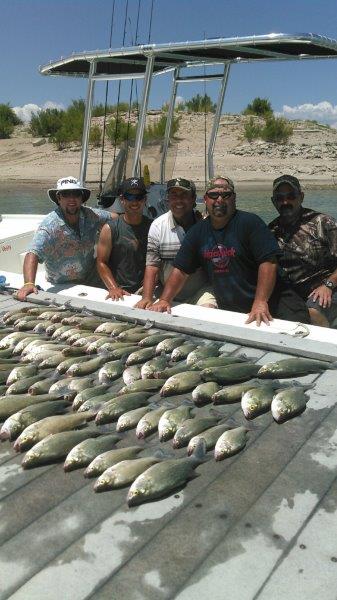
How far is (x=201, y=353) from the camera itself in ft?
11.9

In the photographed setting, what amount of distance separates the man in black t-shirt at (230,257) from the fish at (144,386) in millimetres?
1306

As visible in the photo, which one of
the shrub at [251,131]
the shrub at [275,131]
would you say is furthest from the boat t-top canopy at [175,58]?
the shrub at [275,131]

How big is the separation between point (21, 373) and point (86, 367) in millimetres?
397

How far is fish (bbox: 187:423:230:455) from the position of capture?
8.48 feet

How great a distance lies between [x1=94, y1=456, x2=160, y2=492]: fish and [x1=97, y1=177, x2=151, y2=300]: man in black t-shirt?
2.98 metres

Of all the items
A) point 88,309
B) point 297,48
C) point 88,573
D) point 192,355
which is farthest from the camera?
point 297,48

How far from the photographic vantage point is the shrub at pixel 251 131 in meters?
34.1

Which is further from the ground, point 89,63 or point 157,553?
point 89,63

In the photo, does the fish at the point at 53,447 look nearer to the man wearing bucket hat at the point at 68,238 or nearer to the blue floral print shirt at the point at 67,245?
the man wearing bucket hat at the point at 68,238

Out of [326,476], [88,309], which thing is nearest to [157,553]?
[326,476]

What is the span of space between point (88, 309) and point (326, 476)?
2.77 metres

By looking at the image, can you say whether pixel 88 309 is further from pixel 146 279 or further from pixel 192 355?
pixel 192 355

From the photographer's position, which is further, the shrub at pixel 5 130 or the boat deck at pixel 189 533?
the shrub at pixel 5 130

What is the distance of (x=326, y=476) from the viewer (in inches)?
92.7
